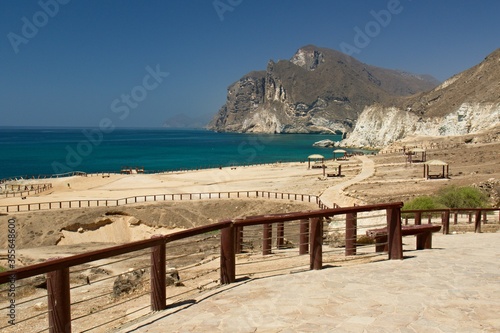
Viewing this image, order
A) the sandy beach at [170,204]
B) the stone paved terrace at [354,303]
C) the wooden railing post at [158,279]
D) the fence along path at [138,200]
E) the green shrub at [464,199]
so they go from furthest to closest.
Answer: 1. the fence along path at [138,200]
2. the sandy beach at [170,204]
3. the green shrub at [464,199]
4. the wooden railing post at [158,279]
5. the stone paved terrace at [354,303]

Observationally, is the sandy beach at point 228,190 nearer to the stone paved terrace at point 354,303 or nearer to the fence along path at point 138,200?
the fence along path at point 138,200

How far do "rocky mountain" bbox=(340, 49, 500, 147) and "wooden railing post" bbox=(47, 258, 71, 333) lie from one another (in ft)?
286

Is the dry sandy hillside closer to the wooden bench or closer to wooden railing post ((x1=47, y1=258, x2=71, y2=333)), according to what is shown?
the wooden bench

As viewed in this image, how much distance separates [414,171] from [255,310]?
4393 cm

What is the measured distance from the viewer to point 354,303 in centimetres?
614

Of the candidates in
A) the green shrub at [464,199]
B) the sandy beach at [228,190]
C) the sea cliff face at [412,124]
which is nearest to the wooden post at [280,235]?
the green shrub at [464,199]

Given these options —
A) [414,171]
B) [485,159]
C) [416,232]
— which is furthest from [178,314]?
[485,159]

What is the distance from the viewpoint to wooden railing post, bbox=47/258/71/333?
4.80 metres

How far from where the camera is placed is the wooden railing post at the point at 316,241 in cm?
798

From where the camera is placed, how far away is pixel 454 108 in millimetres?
99750

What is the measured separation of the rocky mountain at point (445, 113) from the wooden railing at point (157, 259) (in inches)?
3223

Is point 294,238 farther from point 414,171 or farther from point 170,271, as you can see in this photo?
point 414,171

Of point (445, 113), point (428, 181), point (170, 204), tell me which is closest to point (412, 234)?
point (170, 204)

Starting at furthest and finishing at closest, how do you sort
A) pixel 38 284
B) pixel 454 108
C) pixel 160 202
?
pixel 454 108
pixel 160 202
pixel 38 284
